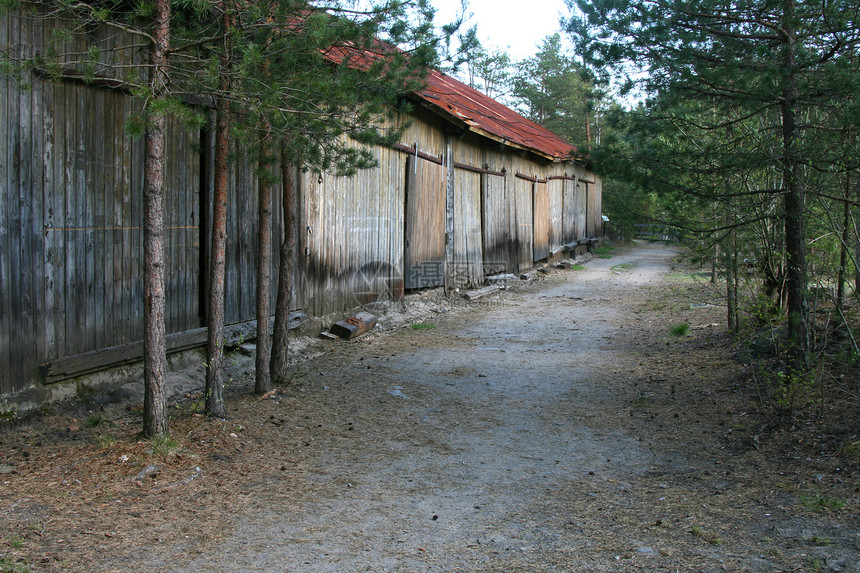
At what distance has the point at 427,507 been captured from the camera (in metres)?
4.18

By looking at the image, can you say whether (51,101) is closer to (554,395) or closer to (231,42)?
(231,42)

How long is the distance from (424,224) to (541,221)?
8.50 metres

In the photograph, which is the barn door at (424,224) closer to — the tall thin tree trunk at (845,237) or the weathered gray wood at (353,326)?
the weathered gray wood at (353,326)

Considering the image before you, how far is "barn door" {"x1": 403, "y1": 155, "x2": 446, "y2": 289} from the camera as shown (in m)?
12.2

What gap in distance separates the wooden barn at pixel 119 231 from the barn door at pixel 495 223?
3709 millimetres

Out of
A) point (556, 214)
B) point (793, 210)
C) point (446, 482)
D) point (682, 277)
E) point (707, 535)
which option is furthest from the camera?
point (556, 214)

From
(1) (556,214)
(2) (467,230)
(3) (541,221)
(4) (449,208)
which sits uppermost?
(1) (556,214)

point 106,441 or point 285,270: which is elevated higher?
point 285,270

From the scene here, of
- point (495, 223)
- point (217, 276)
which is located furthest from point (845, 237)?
point (495, 223)

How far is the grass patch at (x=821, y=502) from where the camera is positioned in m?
3.97

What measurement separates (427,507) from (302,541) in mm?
852

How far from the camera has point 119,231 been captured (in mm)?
6250

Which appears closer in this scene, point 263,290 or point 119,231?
point 119,231

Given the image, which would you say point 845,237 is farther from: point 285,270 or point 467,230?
point 467,230
